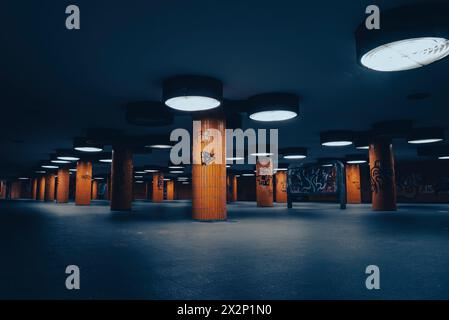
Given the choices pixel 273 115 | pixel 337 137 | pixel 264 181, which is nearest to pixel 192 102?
pixel 273 115

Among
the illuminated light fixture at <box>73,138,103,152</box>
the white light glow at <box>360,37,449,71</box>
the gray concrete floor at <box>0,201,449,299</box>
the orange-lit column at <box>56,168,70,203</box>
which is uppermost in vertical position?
the white light glow at <box>360,37,449,71</box>

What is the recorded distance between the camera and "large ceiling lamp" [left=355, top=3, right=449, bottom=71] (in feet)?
25.2

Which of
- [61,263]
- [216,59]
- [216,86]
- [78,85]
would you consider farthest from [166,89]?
[61,263]

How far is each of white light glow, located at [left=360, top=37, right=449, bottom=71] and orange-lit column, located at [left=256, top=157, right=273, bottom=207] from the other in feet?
85.7

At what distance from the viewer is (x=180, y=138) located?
979 inches

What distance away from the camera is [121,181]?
86.5 feet

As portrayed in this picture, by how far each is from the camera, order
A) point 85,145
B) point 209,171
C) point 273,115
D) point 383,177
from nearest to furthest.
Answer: point 273,115
point 209,171
point 85,145
point 383,177

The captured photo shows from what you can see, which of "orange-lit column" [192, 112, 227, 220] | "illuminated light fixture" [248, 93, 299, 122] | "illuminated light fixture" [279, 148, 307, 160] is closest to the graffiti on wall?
"illuminated light fixture" [279, 148, 307, 160]

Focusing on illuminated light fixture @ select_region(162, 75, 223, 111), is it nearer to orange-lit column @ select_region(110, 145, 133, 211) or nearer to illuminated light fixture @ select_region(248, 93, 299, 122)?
illuminated light fixture @ select_region(248, 93, 299, 122)

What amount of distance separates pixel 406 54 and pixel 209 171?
9771 millimetres

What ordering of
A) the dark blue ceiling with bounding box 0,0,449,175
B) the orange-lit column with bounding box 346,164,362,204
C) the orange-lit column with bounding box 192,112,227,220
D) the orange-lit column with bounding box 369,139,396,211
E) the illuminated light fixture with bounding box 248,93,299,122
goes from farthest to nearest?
the orange-lit column with bounding box 346,164,362,204, the orange-lit column with bounding box 369,139,396,211, the orange-lit column with bounding box 192,112,227,220, the illuminated light fixture with bounding box 248,93,299,122, the dark blue ceiling with bounding box 0,0,449,175

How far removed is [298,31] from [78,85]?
31.7 ft

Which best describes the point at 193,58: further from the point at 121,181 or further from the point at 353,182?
the point at 353,182
